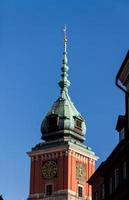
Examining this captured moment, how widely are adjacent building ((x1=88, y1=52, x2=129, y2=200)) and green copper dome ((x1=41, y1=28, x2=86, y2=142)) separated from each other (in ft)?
198

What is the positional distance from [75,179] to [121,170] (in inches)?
2543

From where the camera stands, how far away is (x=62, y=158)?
360 feet

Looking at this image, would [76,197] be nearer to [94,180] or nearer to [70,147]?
[70,147]

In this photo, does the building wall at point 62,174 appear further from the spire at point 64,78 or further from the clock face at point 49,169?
the spire at point 64,78

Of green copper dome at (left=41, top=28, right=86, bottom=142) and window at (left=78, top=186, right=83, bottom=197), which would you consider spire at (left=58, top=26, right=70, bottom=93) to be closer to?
green copper dome at (left=41, top=28, right=86, bottom=142)

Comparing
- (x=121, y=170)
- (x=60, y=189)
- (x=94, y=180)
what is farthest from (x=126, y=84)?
(x=60, y=189)

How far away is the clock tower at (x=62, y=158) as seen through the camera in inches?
4240

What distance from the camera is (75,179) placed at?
10944cm

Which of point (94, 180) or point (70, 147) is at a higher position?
point (70, 147)

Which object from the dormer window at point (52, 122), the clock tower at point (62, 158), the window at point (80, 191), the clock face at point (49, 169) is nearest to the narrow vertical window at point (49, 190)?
the clock tower at point (62, 158)

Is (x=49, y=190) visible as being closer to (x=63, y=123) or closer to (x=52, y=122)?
(x=63, y=123)

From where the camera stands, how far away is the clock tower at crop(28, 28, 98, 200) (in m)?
108

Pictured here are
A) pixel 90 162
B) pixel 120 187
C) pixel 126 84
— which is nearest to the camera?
pixel 126 84

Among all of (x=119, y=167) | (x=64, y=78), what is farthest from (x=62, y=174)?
(x=119, y=167)
